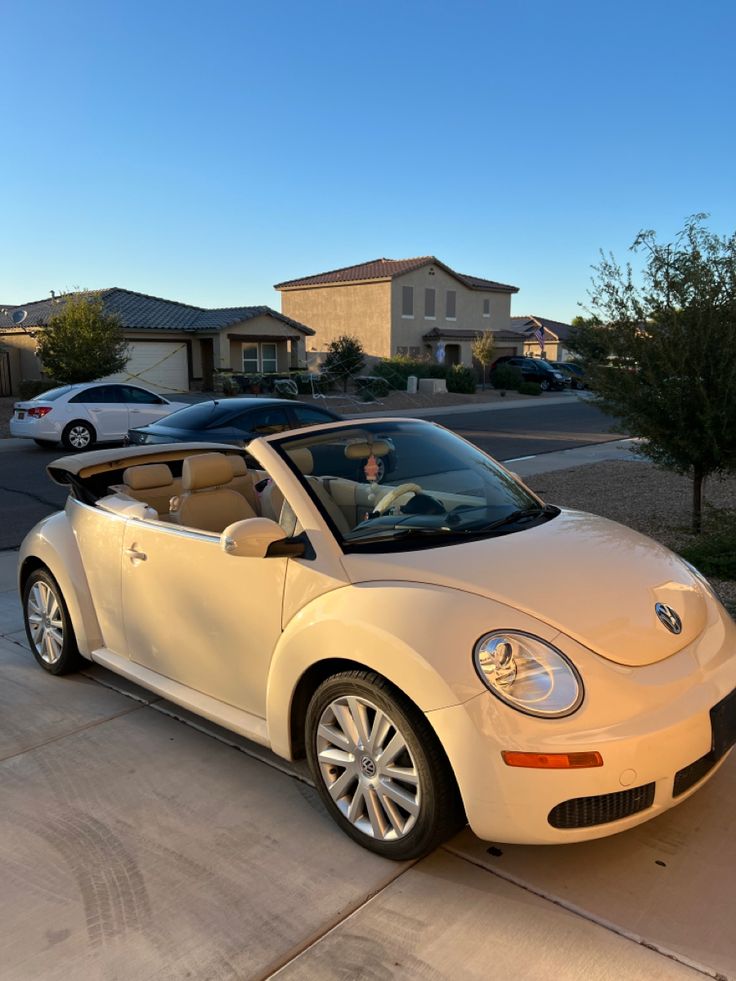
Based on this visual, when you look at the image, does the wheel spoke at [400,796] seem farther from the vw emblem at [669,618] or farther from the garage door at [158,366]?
the garage door at [158,366]

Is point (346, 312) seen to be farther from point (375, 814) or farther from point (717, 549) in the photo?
point (375, 814)

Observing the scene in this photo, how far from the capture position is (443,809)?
258cm

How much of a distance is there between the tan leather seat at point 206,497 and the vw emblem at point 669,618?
2171 mm

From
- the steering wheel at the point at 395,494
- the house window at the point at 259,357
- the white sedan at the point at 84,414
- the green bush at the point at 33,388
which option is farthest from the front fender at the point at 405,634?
the house window at the point at 259,357

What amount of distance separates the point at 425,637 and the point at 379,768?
0.54m

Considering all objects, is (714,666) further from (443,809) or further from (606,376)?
(606,376)

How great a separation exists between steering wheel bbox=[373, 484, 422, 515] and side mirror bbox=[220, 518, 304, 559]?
52cm

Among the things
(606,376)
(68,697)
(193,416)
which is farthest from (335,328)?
(68,697)

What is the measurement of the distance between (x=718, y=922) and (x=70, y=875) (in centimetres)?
219

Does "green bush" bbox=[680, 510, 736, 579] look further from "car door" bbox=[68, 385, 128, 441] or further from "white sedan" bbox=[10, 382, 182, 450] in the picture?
"car door" bbox=[68, 385, 128, 441]

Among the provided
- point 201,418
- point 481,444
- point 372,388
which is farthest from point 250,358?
point 201,418

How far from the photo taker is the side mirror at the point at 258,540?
3.05m

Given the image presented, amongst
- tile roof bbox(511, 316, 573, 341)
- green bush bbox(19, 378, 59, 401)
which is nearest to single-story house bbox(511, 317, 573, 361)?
tile roof bbox(511, 316, 573, 341)

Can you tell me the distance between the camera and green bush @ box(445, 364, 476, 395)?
3703 cm
